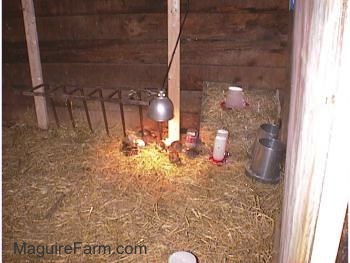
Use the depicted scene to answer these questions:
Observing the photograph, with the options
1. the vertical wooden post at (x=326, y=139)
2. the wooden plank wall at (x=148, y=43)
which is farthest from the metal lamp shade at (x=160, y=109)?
the vertical wooden post at (x=326, y=139)

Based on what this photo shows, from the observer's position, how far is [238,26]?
10.9ft

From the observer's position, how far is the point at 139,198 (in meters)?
2.73

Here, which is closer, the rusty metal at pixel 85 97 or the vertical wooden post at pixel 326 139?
the vertical wooden post at pixel 326 139

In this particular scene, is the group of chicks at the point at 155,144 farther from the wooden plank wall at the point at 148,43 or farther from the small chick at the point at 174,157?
the wooden plank wall at the point at 148,43

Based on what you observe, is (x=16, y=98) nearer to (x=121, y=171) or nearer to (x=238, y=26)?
(x=121, y=171)

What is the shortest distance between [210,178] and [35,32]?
243cm

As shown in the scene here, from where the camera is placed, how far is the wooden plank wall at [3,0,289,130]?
10.8ft

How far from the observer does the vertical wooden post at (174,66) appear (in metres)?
2.91

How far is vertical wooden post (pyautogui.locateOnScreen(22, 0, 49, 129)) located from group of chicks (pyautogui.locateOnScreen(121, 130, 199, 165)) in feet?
3.79

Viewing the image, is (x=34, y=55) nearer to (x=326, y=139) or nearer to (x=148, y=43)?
(x=148, y=43)

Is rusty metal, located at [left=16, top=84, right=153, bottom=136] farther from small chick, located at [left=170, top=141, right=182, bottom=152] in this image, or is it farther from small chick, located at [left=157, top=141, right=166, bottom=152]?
small chick, located at [left=170, top=141, right=182, bottom=152]

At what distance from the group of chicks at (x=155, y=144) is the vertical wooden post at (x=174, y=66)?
13cm

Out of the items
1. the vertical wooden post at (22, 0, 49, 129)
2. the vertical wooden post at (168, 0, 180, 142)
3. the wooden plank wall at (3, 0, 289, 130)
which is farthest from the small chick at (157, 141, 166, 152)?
the vertical wooden post at (22, 0, 49, 129)

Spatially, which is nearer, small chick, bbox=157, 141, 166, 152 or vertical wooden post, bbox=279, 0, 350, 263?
vertical wooden post, bbox=279, 0, 350, 263
